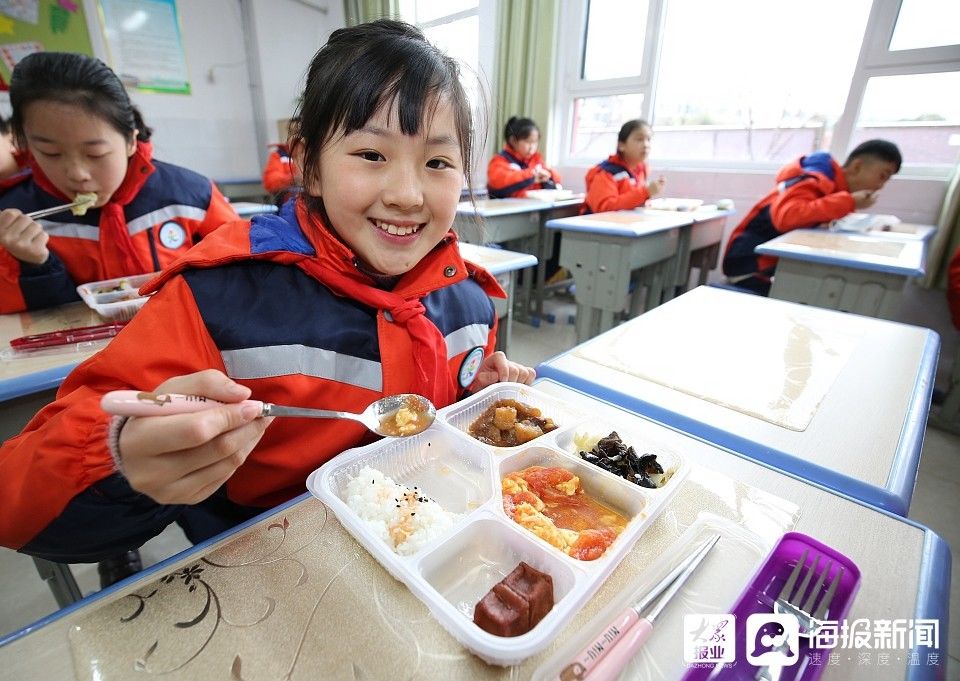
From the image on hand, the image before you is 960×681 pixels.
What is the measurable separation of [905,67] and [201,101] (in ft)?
22.7

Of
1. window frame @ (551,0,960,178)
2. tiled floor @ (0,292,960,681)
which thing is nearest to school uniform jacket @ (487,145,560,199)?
window frame @ (551,0,960,178)

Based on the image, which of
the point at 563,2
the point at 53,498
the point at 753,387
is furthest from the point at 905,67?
the point at 53,498

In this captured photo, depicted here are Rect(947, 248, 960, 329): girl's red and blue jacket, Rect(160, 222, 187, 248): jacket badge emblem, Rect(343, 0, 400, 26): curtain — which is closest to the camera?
Rect(160, 222, 187, 248): jacket badge emblem

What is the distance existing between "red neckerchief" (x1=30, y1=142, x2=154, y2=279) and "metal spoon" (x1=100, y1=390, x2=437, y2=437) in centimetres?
134

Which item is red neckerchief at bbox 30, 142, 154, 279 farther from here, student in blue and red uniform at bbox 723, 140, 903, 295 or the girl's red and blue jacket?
the girl's red and blue jacket

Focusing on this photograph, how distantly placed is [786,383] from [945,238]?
3310mm

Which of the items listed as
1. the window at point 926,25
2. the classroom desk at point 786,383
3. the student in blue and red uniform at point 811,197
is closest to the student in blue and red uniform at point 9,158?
the classroom desk at point 786,383

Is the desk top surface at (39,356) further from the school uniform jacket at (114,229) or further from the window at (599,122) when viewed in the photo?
the window at (599,122)

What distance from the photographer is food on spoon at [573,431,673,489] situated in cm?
69

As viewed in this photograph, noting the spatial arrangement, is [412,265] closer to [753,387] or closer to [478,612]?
[478,612]

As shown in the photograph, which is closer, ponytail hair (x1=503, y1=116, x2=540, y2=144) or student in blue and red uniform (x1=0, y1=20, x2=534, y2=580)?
student in blue and red uniform (x1=0, y1=20, x2=534, y2=580)

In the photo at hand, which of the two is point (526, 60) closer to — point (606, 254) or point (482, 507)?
point (606, 254)

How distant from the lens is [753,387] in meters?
1.01

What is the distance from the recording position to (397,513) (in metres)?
0.58
